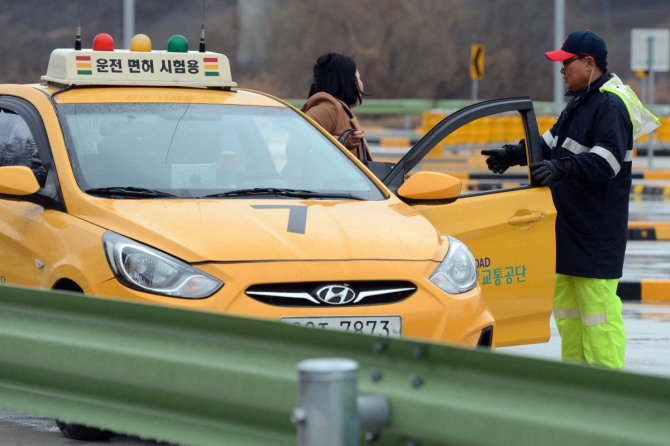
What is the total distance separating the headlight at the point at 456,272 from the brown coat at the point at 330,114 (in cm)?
221

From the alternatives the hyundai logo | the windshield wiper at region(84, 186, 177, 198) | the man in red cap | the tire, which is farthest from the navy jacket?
the tire

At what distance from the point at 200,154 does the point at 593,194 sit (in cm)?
196

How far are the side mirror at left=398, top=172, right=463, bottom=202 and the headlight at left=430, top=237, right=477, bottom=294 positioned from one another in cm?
48

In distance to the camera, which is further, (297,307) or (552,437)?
(297,307)

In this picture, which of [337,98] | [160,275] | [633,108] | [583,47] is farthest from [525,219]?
[160,275]

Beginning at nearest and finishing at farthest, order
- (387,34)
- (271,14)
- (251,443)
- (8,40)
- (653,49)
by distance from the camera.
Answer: (251,443) → (653,49) → (387,34) → (271,14) → (8,40)

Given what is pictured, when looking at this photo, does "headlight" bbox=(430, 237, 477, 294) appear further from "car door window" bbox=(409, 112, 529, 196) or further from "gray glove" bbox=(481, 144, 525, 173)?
"car door window" bbox=(409, 112, 529, 196)

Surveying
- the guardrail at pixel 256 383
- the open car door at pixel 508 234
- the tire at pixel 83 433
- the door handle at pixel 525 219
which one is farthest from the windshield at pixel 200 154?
the guardrail at pixel 256 383

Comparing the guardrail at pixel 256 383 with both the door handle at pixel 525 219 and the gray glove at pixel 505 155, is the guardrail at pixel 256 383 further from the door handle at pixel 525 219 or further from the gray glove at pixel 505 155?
the gray glove at pixel 505 155

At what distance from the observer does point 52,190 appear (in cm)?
648

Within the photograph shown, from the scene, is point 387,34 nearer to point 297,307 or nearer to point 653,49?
point 653,49

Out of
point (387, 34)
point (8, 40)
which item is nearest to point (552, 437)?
point (387, 34)

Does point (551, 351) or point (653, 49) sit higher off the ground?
point (653, 49)

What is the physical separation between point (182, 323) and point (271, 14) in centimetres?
5308
